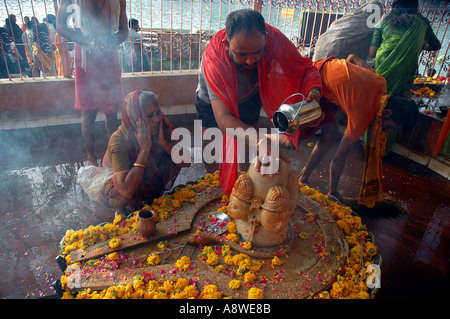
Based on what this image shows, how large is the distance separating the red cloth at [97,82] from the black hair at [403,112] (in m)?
3.55

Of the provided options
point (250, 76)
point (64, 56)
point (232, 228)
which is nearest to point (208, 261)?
point (232, 228)

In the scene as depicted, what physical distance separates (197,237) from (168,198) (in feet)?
2.80

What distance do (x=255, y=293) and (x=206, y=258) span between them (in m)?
0.56

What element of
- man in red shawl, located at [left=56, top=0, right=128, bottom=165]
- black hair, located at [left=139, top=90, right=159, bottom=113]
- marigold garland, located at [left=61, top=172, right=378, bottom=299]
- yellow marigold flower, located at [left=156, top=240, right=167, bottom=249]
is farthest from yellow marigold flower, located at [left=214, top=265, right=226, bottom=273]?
man in red shawl, located at [left=56, top=0, right=128, bottom=165]

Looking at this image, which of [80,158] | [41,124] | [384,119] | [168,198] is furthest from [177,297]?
[41,124]

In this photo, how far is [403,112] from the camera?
3.54 m

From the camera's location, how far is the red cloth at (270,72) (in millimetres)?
3074

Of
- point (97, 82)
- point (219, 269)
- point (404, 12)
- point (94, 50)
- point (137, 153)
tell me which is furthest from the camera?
point (404, 12)

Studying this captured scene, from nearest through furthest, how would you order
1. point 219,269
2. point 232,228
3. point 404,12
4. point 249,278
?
point 249,278
point 219,269
point 232,228
point 404,12

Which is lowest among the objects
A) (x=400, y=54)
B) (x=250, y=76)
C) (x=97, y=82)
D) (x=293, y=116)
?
(x=97, y=82)

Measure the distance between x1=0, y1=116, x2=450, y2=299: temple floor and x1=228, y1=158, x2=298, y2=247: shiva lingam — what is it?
1257mm

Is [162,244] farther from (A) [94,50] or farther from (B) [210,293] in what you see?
(A) [94,50]

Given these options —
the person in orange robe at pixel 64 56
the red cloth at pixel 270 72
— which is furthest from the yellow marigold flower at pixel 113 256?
the person in orange robe at pixel 64 56

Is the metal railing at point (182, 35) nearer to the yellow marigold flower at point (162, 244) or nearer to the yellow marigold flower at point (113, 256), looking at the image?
the yellow marigold flower at point (162, 244)
